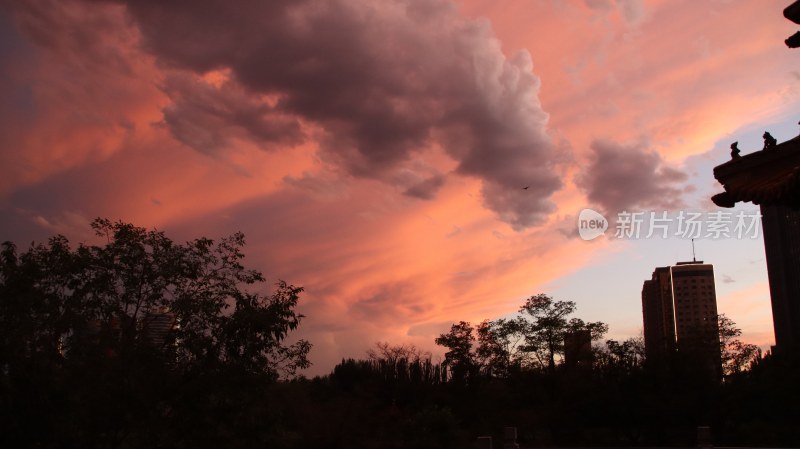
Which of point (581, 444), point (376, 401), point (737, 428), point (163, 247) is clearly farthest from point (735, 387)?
point (163, 247)

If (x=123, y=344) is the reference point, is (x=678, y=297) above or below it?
above

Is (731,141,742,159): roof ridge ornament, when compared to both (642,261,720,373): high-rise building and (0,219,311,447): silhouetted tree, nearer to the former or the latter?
(0,219,311,447): silhouetted tree

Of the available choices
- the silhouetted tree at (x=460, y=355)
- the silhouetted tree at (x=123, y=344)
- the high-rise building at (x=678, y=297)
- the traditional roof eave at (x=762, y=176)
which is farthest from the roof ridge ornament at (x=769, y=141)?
the high-rise building at (x=678, y=297)

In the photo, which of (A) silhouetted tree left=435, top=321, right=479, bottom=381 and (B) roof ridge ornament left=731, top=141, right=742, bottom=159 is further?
(A) silhouetted tree left=435, top=321, right=479, bottom=381

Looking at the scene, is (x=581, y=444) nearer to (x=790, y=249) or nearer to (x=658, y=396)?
(x=658, y=396)

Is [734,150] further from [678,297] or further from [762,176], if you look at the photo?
[678,297]

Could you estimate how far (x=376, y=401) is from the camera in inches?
1678

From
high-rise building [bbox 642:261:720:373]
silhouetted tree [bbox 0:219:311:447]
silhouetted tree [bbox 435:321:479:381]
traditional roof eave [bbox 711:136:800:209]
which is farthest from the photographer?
high-rise building [bbox 642:261:720:373]

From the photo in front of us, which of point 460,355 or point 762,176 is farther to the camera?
point 460,355

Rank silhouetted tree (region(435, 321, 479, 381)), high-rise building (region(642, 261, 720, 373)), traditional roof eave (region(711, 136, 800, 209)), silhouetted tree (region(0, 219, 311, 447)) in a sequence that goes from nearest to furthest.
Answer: traditional roof eave (region(711, 136, 800, 209)), silhouetted tree (region(0, 219, 311, 447)), silhouetted tree (region(435, 321, 479, 381)), high-rise building (region(642, 261, 720, 373))

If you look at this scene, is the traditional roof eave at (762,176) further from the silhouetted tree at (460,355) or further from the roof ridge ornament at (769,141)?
the silhouetted tree at (460,355)

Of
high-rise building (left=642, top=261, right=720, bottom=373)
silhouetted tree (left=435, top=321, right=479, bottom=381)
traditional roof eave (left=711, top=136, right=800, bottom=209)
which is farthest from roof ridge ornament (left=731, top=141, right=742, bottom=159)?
high-rise building (left=642, top=261, right=720, bottom=373)

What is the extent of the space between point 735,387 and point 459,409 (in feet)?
54.7

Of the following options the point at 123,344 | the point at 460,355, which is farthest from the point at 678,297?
the point at 123,344
